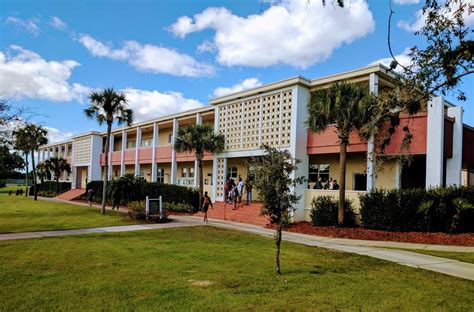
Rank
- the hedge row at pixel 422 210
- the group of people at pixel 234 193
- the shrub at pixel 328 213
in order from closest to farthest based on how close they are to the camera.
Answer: the hedge row at pixel 422 210 → the shrub at pixel 328 213 → the group of people at pixel 234 193

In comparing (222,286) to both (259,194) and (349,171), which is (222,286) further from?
(349,171)

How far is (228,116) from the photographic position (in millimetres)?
26062

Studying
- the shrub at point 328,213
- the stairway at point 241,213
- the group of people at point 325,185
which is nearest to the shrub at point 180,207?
the stairway at point 241,213

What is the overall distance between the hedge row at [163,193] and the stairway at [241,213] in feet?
7.12

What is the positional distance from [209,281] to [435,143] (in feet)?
42.9

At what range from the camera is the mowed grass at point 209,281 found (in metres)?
6.30

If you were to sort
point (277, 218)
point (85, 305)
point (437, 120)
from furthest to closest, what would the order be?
point (437, 120)
point (277, 218)
point (85, 305)

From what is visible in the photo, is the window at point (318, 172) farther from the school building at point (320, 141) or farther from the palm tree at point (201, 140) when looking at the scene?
the palm tree at point (201, 140)

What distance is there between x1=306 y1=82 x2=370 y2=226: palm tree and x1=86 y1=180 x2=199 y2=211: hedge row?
11.5 meters

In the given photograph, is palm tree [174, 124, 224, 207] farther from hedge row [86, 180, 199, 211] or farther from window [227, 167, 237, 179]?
window [227, 167, 237, 179]

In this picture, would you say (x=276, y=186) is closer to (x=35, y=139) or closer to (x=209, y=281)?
(x=209, y=281)

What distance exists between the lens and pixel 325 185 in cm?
2223

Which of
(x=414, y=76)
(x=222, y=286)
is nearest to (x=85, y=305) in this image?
(x=222, y=286)

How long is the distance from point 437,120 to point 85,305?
15.7 metres
